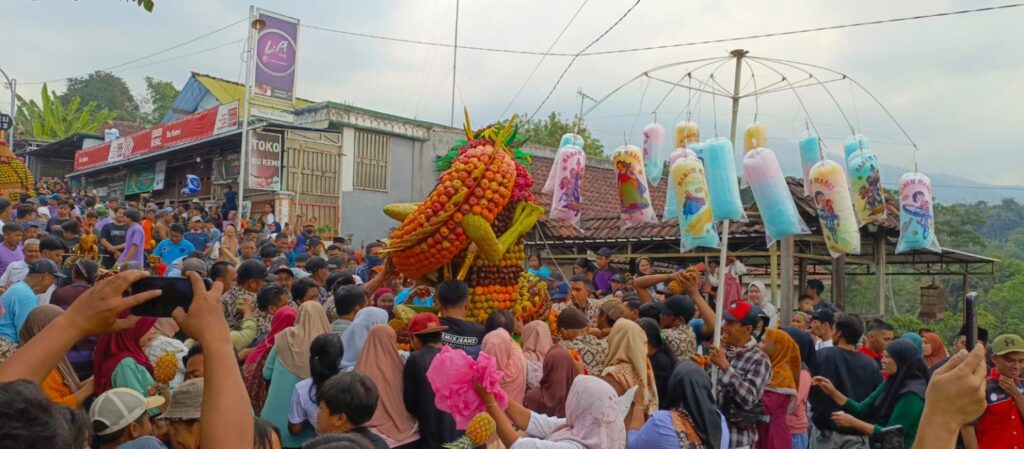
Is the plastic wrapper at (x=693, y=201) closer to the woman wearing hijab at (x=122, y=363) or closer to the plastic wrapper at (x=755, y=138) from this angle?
the plastic wrapper at (x=755, y=138)

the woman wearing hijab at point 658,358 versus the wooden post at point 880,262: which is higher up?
the wooden post at point 880,262

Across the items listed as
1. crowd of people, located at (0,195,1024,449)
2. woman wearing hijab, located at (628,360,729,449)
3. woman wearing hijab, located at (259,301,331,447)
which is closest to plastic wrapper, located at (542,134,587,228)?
crowd of people, located at (0,195,1024,449)

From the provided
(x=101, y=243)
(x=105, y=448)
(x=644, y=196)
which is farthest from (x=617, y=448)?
(x=101, y=243)

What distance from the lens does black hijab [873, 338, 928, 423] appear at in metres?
5.11

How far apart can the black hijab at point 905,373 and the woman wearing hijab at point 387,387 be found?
3.18 m

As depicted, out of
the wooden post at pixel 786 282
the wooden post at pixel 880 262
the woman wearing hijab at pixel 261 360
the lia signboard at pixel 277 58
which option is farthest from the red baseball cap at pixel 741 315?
the lia signboard at pixel 277 58

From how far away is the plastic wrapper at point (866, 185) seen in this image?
7152 mm

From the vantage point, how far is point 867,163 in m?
7.15

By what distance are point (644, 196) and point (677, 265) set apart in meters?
7.75

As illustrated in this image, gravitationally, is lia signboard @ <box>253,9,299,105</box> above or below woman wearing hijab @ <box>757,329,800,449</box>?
above

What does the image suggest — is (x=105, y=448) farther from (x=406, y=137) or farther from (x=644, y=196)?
(x=406, y=137)

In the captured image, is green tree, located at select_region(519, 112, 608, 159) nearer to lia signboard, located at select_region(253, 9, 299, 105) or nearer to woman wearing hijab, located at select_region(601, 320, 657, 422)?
lia signboard, located at select_region(253, 9, 299, 105)

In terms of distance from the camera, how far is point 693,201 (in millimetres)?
6316

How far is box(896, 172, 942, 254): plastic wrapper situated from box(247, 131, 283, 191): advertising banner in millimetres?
14677
